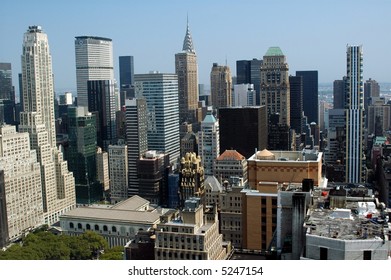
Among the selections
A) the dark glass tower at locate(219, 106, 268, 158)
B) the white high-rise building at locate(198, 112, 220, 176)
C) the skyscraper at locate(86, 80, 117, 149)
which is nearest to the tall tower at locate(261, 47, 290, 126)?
the dark glass tower at locate(219, 106, 268, 158)

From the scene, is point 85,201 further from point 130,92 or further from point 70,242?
point 70,242

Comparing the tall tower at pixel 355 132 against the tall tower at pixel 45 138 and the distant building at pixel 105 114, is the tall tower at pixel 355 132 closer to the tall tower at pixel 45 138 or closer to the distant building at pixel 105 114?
the tall tower at pixel 45 138

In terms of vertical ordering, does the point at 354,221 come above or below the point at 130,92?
below

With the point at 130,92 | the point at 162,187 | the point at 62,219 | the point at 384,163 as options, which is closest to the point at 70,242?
the point at 62,219

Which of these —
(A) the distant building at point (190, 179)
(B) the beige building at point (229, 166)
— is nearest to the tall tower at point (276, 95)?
(B) the beige building at point (229, 166)

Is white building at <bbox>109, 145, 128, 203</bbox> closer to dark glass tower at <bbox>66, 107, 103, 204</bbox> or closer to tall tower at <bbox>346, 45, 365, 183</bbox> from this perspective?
dark glass tower at <bbox>66, 107, 103, 204</bbox>

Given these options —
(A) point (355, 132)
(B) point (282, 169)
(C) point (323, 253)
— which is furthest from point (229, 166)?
(C) point (323, 253)
